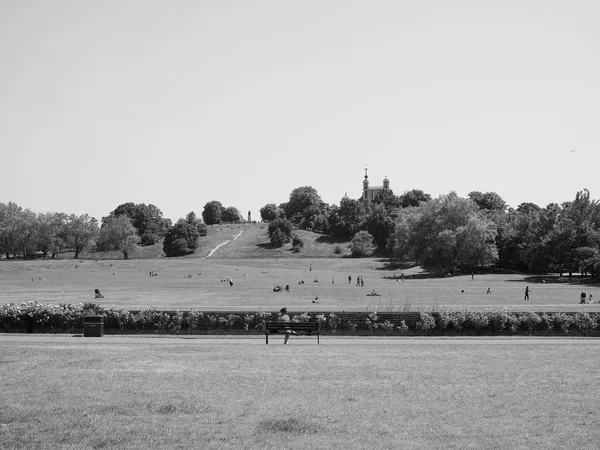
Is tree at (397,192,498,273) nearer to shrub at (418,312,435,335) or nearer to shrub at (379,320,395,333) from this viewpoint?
shrub at (418,312,435,335)

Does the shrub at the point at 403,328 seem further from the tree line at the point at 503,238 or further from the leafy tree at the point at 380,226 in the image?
Result: the leafy tree at the point at 380,226

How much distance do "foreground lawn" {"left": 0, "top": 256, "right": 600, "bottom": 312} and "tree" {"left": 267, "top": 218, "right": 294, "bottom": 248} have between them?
3955 centimetres

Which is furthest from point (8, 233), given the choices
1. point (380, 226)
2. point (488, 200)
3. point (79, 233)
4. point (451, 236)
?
point (488, 200)

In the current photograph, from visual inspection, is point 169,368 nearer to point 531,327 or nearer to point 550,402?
point 550,402

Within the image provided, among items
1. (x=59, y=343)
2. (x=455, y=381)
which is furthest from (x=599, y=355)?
(x=59, y=343)

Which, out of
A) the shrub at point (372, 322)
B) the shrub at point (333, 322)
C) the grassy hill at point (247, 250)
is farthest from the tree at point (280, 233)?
the shrub at point (372, 322)

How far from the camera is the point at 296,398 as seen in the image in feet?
48.0

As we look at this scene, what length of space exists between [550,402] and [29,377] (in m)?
11.6

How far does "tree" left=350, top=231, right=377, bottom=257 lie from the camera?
15838 centimetres

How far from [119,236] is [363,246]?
56.6m

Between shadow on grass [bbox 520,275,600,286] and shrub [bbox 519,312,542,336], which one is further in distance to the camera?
shadow on grass [bbox 520,275,600,286]

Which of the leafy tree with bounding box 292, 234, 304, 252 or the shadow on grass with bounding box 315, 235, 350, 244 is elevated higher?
the shadow on grass with bounding box 315, 235, 350, 244

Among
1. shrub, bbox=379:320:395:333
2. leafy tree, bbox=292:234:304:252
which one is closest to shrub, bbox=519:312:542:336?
shrub, bbox=379:320:395:333

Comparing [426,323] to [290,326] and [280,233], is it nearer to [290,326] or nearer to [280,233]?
[290,326]
